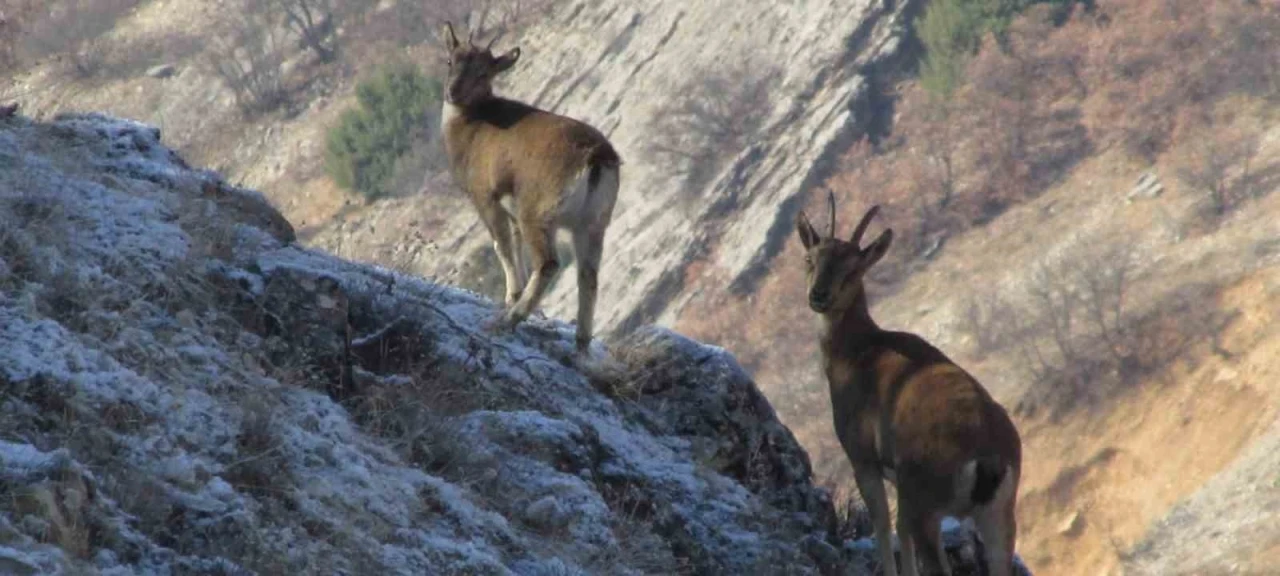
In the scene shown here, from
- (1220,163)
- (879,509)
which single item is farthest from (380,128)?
(879,509)

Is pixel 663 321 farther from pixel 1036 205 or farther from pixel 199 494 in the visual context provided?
pixel 199 494

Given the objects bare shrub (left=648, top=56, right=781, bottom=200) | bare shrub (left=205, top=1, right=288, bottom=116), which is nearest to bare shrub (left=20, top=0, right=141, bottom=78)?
bare shrub (left=205, top=1, right=288, bottom=116)

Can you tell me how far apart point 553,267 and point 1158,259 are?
1282 inches

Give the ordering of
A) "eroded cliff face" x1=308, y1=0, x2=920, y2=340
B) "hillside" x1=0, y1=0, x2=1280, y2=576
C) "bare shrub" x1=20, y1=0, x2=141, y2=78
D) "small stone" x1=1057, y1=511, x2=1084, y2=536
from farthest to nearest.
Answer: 1. "bare shrub" x1=20, y1=0, x2=141, y2=78
2. "eroded cliff face" x1=308, y1=0, x2=920, y2=340
3. "hillside" x1=0, y1=0, x2=1280, y2=576
4. "small stone" x1=1057, y1=511, x2=1084, y2=536

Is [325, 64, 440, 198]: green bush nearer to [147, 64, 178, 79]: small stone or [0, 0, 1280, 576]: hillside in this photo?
[0, 0, 1280, 576]: hillside

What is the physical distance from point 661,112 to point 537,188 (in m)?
44.9

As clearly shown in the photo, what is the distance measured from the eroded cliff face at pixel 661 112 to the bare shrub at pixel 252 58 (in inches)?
388

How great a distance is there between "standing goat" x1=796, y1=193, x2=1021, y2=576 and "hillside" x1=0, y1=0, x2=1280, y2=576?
19679 mm

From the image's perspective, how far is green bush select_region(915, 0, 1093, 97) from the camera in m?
53.4

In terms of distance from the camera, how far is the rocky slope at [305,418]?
658 cm

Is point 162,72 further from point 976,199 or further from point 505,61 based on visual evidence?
point 505,61

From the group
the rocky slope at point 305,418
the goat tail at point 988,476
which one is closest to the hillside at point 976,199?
the rocky slope at point 305,418

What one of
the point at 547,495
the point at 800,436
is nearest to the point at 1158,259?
the point at 800,436

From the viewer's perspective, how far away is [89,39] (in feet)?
240
